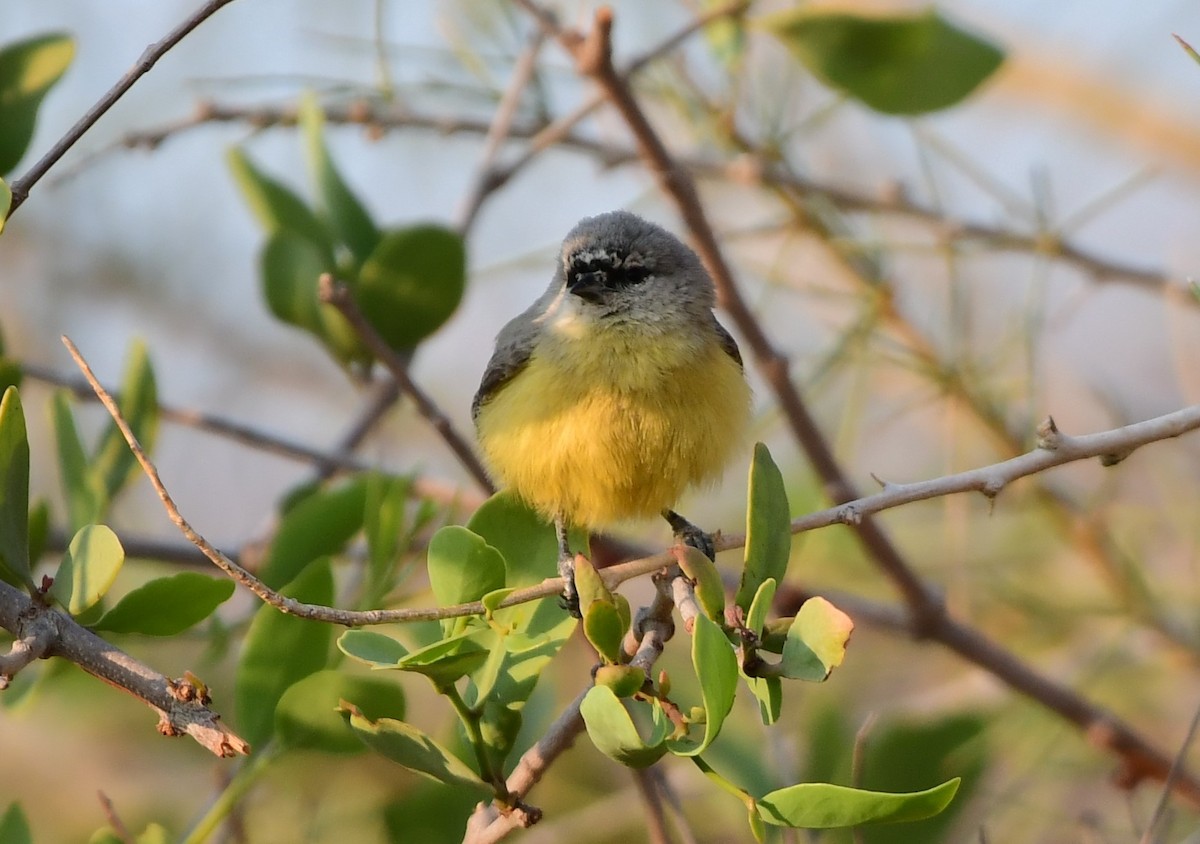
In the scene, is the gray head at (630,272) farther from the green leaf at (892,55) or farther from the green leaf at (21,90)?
the green leaf at (21,90)

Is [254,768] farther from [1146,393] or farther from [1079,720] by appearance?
[1146,393]

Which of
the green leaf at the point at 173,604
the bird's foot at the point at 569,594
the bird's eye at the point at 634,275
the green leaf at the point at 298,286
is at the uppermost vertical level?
the green leaf at the point at 298,286

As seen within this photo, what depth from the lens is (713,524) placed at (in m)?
5.17

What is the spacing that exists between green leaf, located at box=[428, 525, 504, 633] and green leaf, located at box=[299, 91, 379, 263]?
4.83 feet

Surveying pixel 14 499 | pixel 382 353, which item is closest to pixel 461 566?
pixel 14 499

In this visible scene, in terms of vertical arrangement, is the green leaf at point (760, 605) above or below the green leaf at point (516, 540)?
above

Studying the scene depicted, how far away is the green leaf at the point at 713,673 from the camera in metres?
1.55

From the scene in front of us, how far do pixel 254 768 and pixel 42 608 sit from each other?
476 mm

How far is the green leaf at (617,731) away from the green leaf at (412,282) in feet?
5.27

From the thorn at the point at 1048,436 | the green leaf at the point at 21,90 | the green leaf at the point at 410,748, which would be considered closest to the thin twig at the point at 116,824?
the green leaf at the point at 410,748

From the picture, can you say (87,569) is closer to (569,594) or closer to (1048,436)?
(569,594)

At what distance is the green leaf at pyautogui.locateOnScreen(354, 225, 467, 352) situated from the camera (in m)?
3.00

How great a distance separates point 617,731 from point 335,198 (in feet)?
6.61

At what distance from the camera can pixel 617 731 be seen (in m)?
1.59
